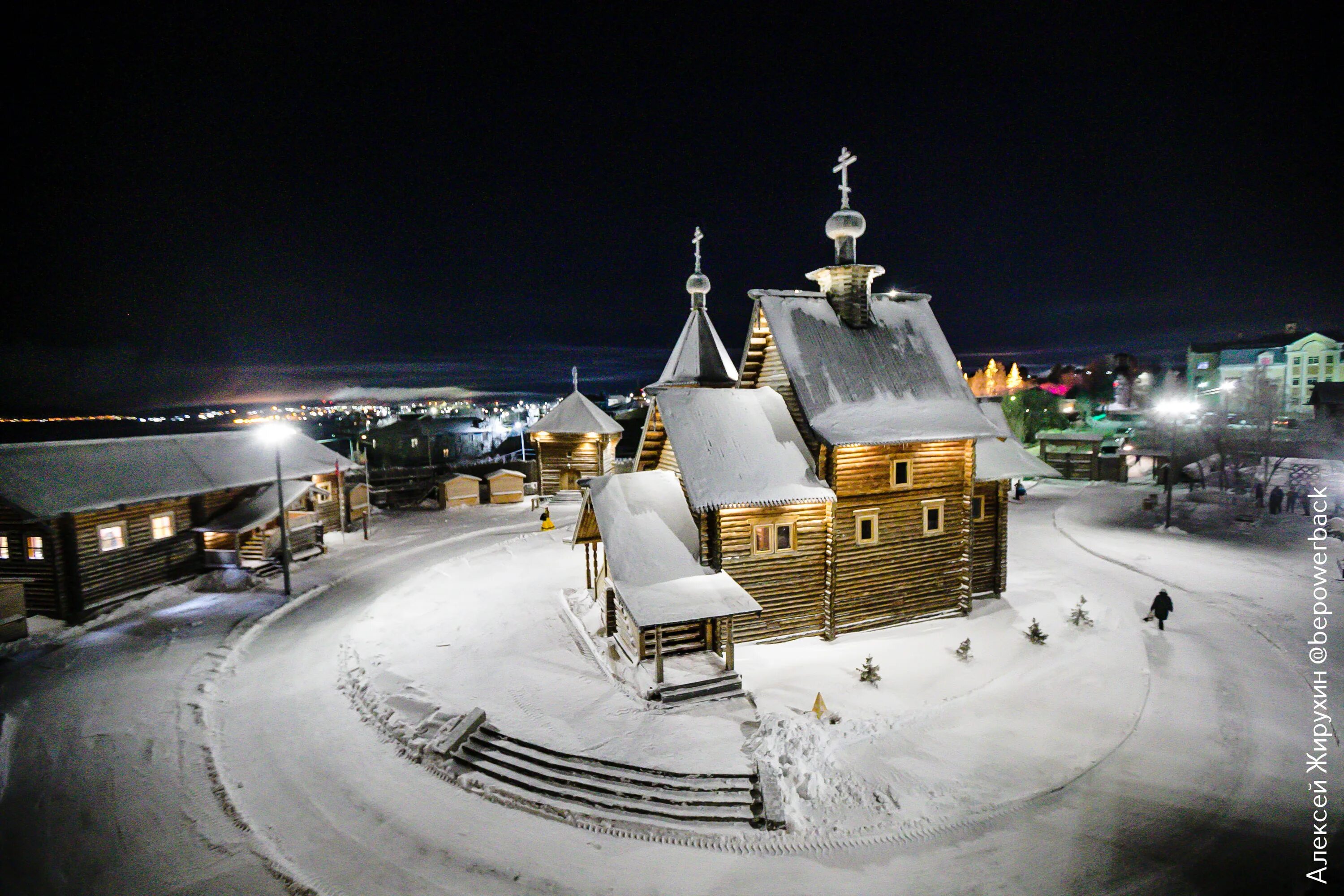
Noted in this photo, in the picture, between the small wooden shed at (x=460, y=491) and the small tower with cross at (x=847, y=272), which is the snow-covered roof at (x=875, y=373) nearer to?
the small tower with cross at (x=847, y=272)

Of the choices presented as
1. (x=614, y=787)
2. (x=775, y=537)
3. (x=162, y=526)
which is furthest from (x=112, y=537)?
(x=775, y=537)

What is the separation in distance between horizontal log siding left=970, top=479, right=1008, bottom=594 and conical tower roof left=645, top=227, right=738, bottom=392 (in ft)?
33.0

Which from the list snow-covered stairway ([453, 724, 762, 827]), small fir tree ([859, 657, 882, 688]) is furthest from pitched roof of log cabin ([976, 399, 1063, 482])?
snow-covered stairway ([453, 724, 762, 827])

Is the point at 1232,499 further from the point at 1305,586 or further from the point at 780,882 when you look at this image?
the point at 780,882

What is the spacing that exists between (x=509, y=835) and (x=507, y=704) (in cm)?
383

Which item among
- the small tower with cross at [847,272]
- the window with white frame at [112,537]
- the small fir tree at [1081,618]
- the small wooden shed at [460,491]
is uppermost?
the small tower with cross at [847,272]

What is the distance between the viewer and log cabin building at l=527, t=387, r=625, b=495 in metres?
39.4

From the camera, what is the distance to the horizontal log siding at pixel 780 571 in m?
16.1

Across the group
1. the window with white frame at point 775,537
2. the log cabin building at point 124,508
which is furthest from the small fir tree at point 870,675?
the log cabin building at point 124,508

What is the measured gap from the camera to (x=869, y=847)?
9.62m

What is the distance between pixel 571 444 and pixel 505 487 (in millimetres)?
5041

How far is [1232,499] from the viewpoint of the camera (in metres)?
34.7

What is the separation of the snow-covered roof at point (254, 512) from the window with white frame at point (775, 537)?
58.1ft

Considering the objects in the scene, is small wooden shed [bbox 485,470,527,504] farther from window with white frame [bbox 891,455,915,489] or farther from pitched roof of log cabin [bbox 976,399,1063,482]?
pitched roof of log cabin [bbox 976,399,1063,482]
